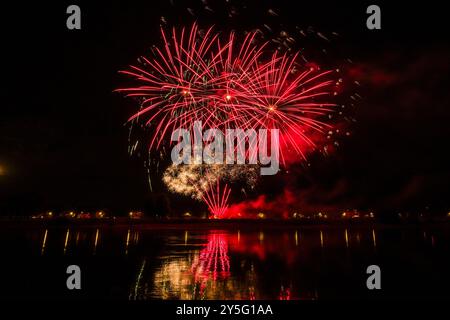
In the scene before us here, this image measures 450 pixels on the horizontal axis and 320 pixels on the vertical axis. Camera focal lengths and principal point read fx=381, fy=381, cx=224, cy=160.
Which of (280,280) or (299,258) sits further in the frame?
(299,258)

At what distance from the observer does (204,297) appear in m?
8.64

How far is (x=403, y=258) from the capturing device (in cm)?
1454

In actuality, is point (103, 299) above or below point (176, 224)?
below
